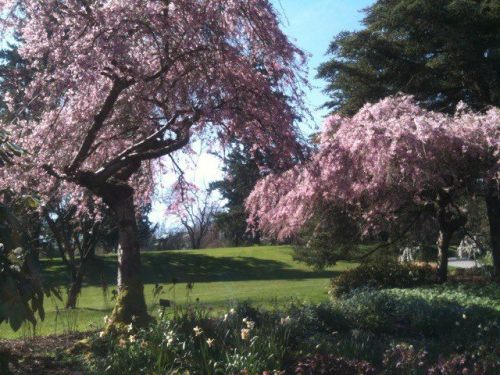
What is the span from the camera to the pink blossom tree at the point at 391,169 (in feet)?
42.5

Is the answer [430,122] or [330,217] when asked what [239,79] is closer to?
[430,122]

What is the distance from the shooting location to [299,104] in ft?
29.3

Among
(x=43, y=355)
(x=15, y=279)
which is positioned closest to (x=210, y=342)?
(x=15, y=279)

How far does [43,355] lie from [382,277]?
32.6ft

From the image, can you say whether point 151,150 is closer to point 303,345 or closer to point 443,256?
point 303,345

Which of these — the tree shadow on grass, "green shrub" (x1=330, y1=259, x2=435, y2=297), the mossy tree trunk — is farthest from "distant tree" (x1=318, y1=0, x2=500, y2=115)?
the tree shadow on grass

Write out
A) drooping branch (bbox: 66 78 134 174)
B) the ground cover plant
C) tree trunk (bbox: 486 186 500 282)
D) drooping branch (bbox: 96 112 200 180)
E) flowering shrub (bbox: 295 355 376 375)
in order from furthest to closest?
1. tree trunk (bbox: 486 186 500 282)
2. drooping branch (bbox: 96 112 200 180)
3. drooping branch (bbox: 66 78 134 174)
4. the ground cover plant
5. flowering shrub (bbox: 295 355 376 375)

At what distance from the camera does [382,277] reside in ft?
50.1

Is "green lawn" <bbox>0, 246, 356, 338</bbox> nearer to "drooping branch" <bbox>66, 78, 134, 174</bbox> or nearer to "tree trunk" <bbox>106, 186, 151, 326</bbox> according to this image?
"tree trunk" <bbox>106, 186, 151, 326</bbox>

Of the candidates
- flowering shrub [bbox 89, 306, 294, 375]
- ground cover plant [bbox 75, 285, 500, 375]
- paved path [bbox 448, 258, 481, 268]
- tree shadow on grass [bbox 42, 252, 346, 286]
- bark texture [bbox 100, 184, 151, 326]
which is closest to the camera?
ground cover plant [bbox 75, 285, 500, 375]

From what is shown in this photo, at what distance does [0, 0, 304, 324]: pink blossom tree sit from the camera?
763 cm

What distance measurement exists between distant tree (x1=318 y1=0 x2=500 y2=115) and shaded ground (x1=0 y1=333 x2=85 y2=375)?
12330 mm

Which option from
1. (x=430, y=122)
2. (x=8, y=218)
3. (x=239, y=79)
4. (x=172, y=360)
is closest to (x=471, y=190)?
(x=430, y=122)

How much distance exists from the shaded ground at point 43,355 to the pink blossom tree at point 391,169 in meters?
5.08
